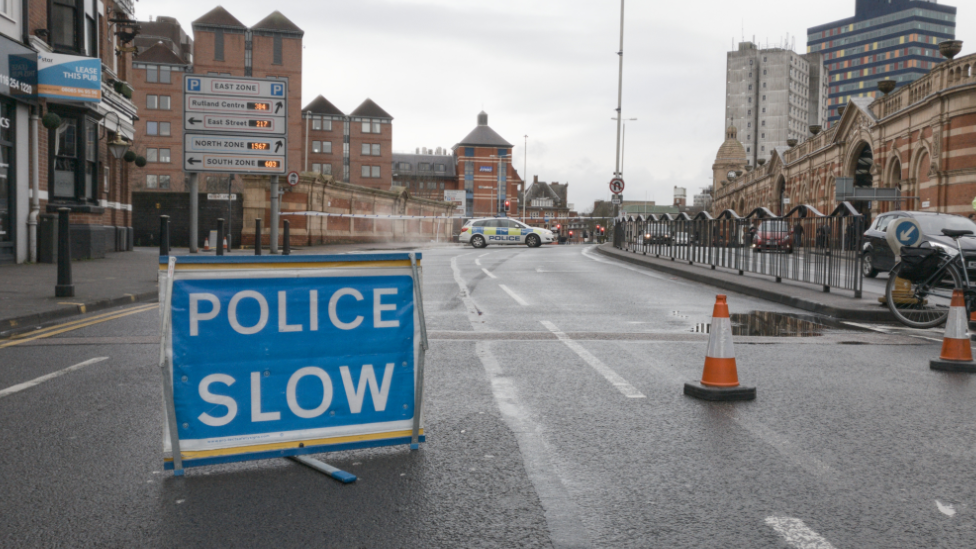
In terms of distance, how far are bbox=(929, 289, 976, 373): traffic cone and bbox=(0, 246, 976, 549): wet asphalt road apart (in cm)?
25

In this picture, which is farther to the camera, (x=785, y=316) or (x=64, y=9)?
(x=64, y=9)

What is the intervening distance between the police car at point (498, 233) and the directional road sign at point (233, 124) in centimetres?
2082

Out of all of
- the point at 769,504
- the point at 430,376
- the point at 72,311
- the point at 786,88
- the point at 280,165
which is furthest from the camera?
the point at 786,88

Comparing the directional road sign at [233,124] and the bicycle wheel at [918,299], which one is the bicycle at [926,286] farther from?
the directional road sign at [233,124]

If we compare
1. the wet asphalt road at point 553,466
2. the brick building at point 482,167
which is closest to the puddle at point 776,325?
the wet asphalt road at point 553,466

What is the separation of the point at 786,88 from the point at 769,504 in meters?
161

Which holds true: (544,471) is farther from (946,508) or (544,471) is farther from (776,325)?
(776,325)

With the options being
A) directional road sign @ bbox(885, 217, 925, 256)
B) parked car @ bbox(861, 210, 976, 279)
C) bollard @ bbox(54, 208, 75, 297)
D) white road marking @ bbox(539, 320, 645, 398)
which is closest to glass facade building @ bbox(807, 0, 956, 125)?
parked car @ bbox(861, 210, 976, 279)

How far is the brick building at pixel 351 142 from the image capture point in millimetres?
95250

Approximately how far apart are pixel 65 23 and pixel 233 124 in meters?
6.45

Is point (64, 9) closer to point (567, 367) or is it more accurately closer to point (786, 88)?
point (567, 367)

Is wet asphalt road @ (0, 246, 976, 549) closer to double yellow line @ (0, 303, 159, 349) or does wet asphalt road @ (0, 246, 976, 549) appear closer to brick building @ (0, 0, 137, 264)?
double yellow line @ (0, 303, 159, 349)

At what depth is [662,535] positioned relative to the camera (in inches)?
126

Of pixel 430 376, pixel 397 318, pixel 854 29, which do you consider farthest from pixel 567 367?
pixel 854 29
